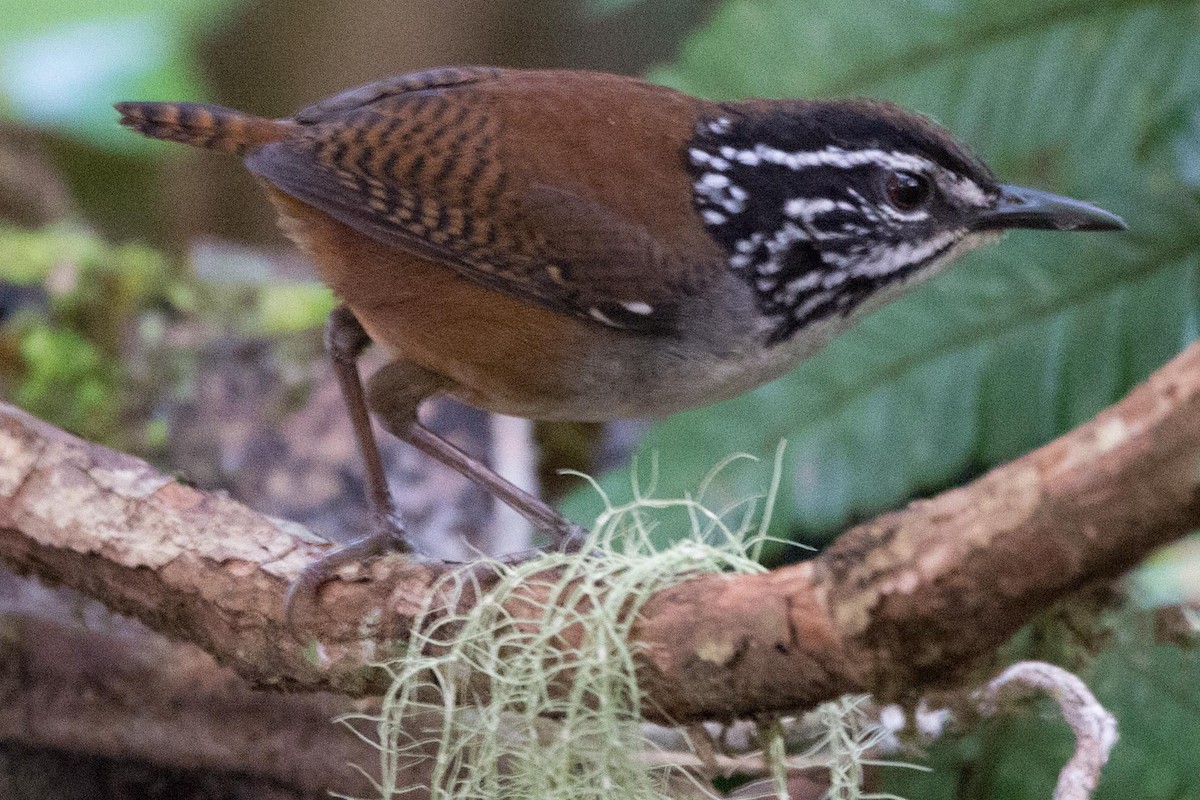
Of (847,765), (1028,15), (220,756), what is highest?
(1028,15)

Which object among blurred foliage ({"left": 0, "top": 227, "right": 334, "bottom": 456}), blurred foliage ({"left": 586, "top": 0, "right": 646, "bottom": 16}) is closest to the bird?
blurred foliage ({"left": 586, "top": 0, "right": 646, "bottom": 16})

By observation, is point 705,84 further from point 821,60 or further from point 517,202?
point 517,202

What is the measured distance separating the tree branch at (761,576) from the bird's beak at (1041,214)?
1069 millimetres

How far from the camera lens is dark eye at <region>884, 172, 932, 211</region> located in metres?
2.40

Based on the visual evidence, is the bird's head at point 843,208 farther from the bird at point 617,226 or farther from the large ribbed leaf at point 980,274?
the large ribbed leaf at point 980,274

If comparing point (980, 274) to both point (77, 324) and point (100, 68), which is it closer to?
point (77, 324)

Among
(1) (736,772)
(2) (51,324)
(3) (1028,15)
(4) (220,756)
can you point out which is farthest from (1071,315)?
(2) (51,324)

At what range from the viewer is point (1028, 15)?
3260 millimetres

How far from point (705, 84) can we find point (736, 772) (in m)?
1.91

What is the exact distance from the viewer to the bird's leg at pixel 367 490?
81.0 inches

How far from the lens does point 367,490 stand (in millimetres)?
2621

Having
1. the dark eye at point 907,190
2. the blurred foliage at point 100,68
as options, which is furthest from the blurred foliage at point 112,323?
the dark eye at point 907,190

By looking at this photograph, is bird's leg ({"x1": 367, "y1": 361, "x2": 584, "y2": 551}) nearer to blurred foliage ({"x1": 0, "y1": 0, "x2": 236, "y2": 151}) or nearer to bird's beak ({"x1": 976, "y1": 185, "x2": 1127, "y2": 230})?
bird's beak ({"x1": 976, "y1": 185, "x2": 1127, "y2": 230})

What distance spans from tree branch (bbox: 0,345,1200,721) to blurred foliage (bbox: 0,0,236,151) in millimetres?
2138
